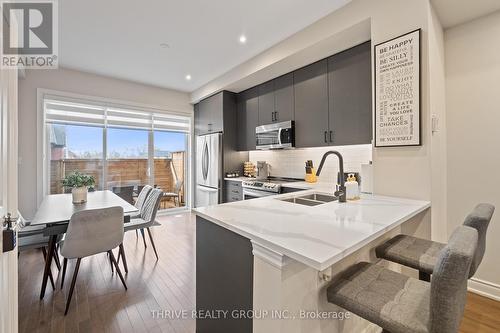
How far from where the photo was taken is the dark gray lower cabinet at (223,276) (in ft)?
3.68

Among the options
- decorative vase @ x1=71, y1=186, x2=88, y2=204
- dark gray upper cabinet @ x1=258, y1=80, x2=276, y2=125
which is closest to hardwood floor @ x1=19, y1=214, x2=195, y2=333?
decorative vase @ x1=71, y1=186, x2=88, y2=204

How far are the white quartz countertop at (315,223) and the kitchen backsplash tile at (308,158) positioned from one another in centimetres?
126

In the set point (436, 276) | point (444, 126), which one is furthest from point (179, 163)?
point (436, 276)

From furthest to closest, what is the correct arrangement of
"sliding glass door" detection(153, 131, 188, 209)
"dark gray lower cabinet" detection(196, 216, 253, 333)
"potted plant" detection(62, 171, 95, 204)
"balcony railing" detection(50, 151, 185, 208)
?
1. "sliding glass door" detection(153, 131, 188, 209)
2. "balcony railing" detection(50, 151, 185, 208)
3. "potted plant" detection(62, 171, 95, 204)
4. "dark gray lower cabinet" detection(196, 216, 253, 333)

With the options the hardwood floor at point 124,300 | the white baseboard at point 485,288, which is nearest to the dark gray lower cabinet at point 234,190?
the hardwood floor at point 124,300

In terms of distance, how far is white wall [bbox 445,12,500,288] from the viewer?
197cm

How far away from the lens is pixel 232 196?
405cm

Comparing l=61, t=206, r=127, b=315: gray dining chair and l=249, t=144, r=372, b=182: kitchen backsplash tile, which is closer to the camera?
l=61, t=206, r=127, b=315: gray dining chair

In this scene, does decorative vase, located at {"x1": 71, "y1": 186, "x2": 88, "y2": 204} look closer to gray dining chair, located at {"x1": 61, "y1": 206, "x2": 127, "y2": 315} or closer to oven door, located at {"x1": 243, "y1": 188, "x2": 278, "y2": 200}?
gray dining chair, located at {"x1": 61, "y1": 206, "x2": 127, "y2": 315}

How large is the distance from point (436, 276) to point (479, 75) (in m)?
2.30

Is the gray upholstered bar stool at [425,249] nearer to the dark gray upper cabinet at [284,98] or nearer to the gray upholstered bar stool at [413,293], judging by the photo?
the gray upholstered bar stool at [413,293]

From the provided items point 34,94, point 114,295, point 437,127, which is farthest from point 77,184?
point 437,127

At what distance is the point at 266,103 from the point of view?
3734 millimetres

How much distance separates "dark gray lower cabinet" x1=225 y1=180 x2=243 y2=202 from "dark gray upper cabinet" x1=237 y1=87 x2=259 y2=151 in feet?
2.25
